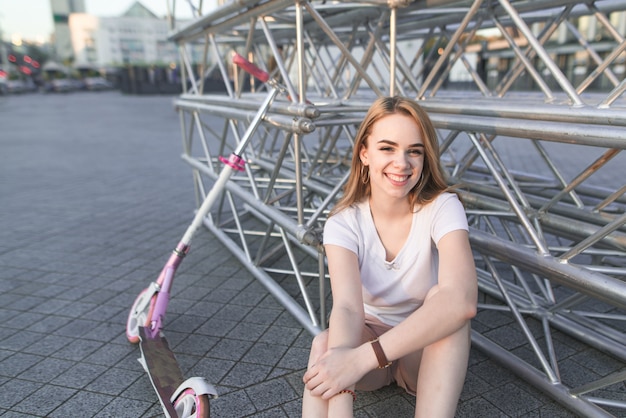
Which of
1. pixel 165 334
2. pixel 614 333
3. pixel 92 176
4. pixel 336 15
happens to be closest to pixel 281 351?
pixel 165 334

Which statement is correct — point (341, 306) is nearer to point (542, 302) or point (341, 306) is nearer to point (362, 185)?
point (362, 185)

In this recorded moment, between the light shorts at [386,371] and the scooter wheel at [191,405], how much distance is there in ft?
2.19

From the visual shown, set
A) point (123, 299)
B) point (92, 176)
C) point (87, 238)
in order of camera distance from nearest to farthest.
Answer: point (123, 299), point (87, 238), point (92, 176)

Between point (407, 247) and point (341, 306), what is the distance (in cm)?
40

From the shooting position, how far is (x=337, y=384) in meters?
1.67

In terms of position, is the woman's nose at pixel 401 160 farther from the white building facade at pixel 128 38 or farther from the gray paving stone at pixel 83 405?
the white building facade at pixel 128 38

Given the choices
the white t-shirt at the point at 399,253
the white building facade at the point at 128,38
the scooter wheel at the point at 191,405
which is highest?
the white building facade at the point at 128,38

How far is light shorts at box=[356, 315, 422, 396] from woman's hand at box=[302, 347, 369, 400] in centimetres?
33

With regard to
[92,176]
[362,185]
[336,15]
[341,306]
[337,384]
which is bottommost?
[92,176]

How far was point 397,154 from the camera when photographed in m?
1.90

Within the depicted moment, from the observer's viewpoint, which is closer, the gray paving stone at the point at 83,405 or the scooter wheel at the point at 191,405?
the scooter wheel at the point at 191,405

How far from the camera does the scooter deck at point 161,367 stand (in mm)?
2234

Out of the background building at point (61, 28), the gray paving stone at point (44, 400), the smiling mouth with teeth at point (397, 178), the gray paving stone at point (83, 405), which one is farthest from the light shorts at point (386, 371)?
A: the background building at point (61, 28)

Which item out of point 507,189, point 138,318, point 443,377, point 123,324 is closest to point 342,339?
point 443,377
